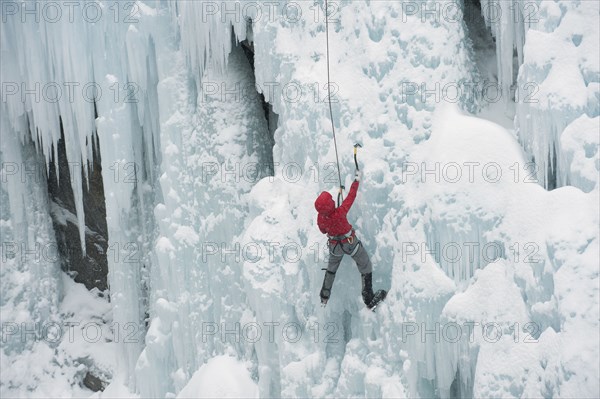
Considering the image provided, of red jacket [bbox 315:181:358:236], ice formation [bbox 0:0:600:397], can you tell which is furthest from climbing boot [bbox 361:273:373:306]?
red jacket [bbox 315:181:358:236]

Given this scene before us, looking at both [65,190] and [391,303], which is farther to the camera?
[65,190]

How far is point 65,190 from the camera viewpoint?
946cm

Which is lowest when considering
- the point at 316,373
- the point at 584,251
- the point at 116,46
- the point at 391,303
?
the point at 316,373

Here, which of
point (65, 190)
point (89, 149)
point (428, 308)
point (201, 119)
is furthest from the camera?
point (65, 190)

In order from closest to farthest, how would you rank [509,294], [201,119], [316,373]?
[509,294]
[316,373]
[201,119]

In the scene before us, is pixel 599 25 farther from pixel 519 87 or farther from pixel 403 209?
pixel 403 209

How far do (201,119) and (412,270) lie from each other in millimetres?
3026

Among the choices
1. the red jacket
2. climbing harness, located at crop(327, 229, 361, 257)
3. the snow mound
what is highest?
the red jacket

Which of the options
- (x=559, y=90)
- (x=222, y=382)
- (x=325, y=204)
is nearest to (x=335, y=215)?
(x=325, y=204)

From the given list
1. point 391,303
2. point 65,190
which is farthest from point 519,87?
point 65,190

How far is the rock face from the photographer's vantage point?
29.7 ft

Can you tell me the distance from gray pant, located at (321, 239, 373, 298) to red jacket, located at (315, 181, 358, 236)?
5.5 inches

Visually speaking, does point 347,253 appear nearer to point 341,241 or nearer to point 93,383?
point 341,241

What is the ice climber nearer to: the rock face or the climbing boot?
the climbing boot
